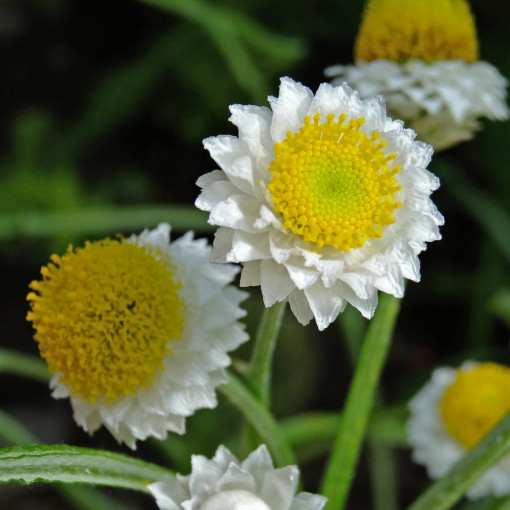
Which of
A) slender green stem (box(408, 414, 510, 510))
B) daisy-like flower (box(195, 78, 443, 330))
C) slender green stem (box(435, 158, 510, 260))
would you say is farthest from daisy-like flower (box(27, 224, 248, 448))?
slender green stem (box(435, 158, 510, 260))

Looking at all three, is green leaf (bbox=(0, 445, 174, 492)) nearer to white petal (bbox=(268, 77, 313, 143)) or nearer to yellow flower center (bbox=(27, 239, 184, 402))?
yellow flower center (bbox=(27, 239, 184, 402))

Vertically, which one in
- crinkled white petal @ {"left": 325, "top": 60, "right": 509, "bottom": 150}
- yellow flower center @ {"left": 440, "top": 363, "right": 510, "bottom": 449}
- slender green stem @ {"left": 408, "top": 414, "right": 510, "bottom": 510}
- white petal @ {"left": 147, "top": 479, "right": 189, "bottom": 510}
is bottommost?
slender green stem @ {"left": 408, "top": 414, "right": 510, "bottom": 510}

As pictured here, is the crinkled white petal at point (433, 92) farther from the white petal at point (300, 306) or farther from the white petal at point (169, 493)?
the white petal at point (169, 493)

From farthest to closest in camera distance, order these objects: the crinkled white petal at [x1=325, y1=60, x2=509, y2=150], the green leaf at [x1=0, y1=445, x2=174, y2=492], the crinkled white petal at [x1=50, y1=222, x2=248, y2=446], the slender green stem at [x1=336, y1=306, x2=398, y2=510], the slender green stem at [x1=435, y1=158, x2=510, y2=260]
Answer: the slender green stem at [x1=435, y1=158, x2=510, y2=260] → the slender green stem at [x1=336, y1=306, x2=398, y2=510] → the crinkled white petal at [x1=325, y1=60, x2=509, y2=150] → the crinkled white petal at [x1=50, y1=222, x2=248, y2=446] → the green leaf at [x1=0, y1=445, x2=174, y2=492]

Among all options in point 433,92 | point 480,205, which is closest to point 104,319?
point 433,92

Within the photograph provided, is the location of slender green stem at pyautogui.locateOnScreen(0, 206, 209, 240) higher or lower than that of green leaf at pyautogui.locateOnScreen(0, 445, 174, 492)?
higher

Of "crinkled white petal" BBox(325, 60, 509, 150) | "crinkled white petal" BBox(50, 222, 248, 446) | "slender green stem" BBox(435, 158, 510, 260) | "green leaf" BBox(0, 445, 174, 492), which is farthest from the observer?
"slender green stem" BBox(435, 158, 510, 260)

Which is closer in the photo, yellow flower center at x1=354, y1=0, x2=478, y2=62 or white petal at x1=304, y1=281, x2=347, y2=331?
white petal at x1=304, y1=281, x2=347, y2=331
